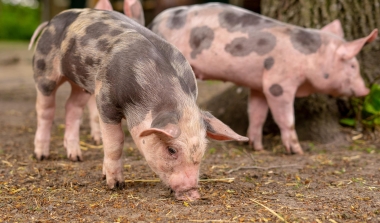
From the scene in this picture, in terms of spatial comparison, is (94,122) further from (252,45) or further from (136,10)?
(252,45)

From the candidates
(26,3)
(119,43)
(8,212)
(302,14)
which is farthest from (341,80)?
(26,3)

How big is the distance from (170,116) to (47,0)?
18.7 meters

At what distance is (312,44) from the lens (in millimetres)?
5984

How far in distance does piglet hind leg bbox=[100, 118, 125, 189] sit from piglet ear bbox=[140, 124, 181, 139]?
0.66 meters

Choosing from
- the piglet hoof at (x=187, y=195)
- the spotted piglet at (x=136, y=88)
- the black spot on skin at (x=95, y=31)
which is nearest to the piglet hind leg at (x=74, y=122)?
the spotted piglet at (x=136, y=88)

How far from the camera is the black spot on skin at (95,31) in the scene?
4496mm

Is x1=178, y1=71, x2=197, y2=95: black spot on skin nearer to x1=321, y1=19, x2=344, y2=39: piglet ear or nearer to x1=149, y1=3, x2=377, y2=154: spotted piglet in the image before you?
x1=149, y1=3, x2=377, y2=154: spotted piglet

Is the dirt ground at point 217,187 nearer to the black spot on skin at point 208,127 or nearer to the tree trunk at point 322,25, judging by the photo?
the tree trunk at point 322,25

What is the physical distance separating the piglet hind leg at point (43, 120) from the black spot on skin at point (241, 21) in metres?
2.00

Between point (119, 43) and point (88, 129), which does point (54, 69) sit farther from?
point (88, 129)

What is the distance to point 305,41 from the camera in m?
5.97

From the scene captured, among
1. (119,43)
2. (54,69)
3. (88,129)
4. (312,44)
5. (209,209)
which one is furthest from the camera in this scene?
(88,129)

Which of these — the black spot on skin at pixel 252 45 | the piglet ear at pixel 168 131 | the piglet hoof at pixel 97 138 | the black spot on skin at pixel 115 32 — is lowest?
the piglet hoof at pixel 97 138

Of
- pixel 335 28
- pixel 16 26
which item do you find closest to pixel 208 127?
pixel 335 28
